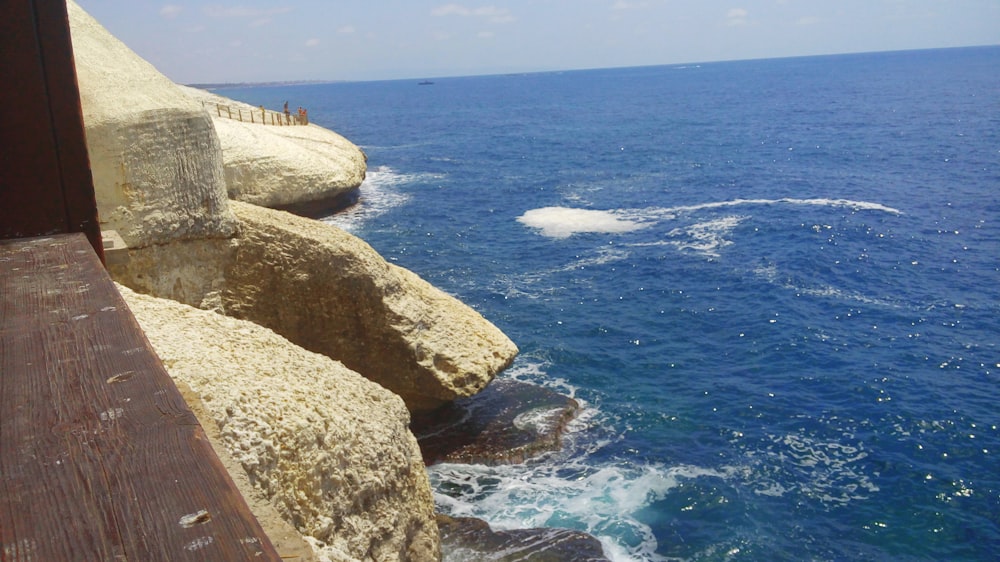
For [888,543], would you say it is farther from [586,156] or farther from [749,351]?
[586,156]

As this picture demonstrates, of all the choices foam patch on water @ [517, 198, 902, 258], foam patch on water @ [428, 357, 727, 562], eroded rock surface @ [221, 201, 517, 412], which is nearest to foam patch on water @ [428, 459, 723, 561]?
foam patch on water @ [428, 357, 727, 562]

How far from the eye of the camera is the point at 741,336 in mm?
21312

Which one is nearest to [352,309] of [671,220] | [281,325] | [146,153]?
[281,325]

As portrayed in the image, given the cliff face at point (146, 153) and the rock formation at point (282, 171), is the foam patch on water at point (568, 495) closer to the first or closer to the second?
the cliff face at point (146, 153)

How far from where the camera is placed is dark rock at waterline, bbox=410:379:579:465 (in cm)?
1435

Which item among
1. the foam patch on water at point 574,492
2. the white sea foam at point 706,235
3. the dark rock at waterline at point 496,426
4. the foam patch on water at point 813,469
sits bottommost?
the foam patch on water at point 813,469

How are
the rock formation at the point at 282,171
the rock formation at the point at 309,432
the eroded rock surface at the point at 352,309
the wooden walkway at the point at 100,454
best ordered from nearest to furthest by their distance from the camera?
the wooden walkway at the point at 100,454
the rock formation at the point at 309,432
the eroded rock surface at the point at 352,309
the rock formation at the point at 282,171

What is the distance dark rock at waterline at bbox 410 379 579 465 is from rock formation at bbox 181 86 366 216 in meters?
17.8

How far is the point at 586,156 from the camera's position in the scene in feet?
191

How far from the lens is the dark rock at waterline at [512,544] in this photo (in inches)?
449

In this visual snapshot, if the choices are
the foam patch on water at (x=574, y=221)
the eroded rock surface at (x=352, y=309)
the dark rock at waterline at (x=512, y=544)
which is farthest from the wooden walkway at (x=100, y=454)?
the foam patch on water at (x=574, y=221)

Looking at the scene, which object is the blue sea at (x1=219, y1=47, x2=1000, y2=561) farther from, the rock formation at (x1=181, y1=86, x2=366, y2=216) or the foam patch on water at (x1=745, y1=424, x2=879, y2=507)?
the rock formation at (x1=181, y1=86, x2=366, y2=216)

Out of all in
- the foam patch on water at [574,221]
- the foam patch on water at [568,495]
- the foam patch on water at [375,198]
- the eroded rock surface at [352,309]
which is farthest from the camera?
the foam patch on water at [375,198]

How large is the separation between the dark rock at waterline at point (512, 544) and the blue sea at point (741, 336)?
379 millimetres
